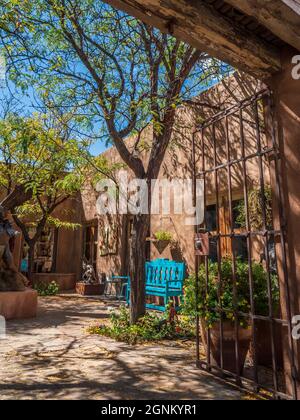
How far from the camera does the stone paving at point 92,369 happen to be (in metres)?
2.52

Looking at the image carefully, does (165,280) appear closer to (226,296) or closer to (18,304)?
(18,304)

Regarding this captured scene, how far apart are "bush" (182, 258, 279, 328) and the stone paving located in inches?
22.8

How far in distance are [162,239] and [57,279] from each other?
565cm

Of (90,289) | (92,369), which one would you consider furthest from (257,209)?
(90,289)

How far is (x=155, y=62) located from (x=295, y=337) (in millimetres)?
4490

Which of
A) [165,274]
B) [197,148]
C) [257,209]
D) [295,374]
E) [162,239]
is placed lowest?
[295,374]

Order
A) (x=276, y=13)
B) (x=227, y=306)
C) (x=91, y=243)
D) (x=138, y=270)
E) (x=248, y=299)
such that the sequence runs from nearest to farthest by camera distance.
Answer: (x=276, y=13) → (x=227, y=306) → (x=248, y=299) → (x=138, y=270) → (x=91, y=243)

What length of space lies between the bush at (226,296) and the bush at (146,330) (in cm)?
121

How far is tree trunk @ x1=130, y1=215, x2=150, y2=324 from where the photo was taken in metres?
4.84

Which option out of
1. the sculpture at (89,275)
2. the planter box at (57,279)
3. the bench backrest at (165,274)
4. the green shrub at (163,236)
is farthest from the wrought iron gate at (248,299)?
the planter box at (57,279)

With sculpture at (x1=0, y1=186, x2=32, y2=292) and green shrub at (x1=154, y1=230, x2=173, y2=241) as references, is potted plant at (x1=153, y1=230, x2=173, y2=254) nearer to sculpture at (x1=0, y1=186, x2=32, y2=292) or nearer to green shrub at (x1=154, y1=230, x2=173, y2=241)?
green shrub at (x1=154, y1=230, x2=173, y2=241)

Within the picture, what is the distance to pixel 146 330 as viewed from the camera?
15.0 ft

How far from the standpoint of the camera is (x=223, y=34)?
2428mm

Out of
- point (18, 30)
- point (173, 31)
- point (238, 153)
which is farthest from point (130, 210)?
point (173, 31)
